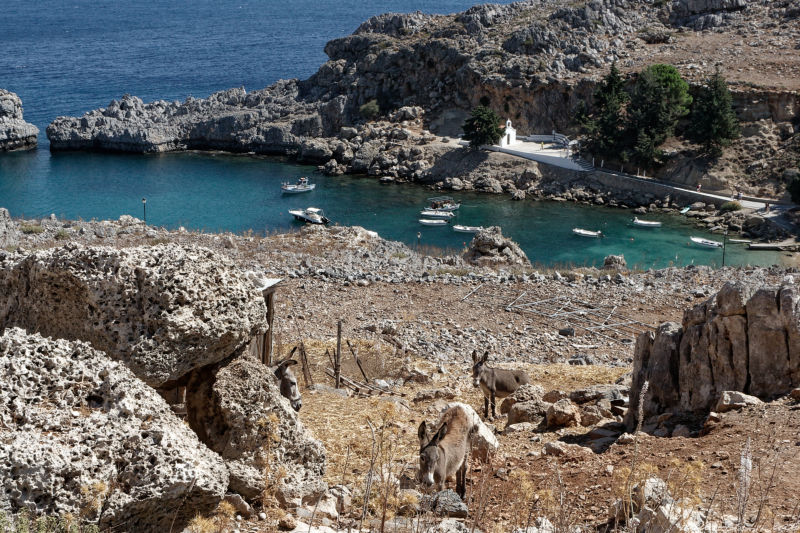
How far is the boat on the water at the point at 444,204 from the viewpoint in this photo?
5499cm

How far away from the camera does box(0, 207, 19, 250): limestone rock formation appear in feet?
105

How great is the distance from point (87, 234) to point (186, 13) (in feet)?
534

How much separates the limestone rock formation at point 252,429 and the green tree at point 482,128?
53967mm

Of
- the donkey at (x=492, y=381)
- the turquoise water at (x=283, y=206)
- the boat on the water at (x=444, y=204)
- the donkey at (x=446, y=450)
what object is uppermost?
the donkey at (x=446, y=450)

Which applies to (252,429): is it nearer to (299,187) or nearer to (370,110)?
(299,187)

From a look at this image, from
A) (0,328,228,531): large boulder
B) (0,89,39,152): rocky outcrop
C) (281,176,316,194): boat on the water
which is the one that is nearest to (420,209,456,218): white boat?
(281,176,316,194): boat on the water

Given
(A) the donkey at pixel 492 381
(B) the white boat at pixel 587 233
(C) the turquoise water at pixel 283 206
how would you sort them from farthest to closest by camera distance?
1. (B) the white boat at pixel 587 233
2. (C) the turquoise water at pixel 283 206
3. (A) the donkey at pixel 492 381

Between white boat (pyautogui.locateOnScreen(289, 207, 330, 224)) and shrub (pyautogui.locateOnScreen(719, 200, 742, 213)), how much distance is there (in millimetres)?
23373

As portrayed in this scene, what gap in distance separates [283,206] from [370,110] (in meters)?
16.7

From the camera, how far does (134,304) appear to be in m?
7.98

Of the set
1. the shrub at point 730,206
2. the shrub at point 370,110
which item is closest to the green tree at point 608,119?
the shrub at point 730,206

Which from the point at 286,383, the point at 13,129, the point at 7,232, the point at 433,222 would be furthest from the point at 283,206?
the point at 286,383

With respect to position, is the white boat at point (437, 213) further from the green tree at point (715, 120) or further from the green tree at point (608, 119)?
the green tree at point (715, 120)

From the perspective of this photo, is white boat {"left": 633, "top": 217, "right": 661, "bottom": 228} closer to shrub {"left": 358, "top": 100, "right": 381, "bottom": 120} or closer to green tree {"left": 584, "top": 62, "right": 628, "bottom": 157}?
green tree {"left": 584, "top": 62, "right": 628, "bottom": 157}
